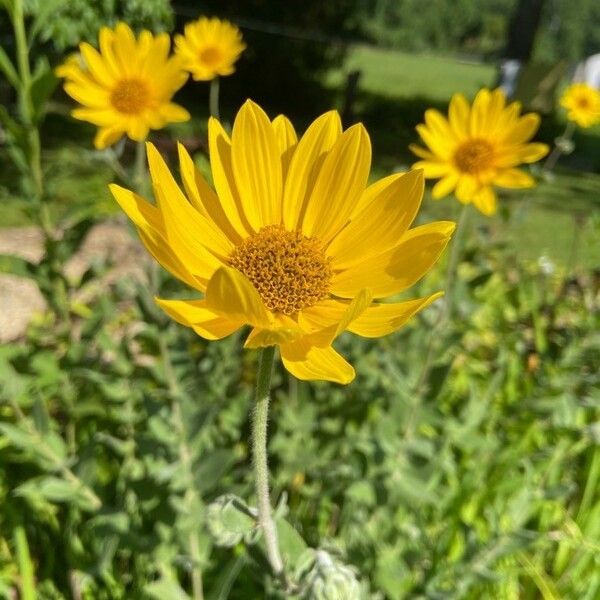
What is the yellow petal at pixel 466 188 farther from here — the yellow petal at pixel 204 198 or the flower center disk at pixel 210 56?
the flower center disk at pixel 210 56

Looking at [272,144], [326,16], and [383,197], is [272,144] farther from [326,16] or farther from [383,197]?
Result: [326,16]

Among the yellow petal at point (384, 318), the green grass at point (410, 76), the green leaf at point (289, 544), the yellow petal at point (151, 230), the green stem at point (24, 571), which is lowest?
the green grass at point (410, 76)

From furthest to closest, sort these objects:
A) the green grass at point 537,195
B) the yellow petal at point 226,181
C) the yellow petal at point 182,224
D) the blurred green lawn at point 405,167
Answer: the green grass at point 537,195 → the blurred green lawn at point 405,167 → the yellow petal at point 226,181 → the yellow petal at point 182,224

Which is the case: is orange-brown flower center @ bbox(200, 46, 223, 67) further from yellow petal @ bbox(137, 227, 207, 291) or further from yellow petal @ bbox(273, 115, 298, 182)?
yellow petal @ bbox(137, 227, 207, 291)

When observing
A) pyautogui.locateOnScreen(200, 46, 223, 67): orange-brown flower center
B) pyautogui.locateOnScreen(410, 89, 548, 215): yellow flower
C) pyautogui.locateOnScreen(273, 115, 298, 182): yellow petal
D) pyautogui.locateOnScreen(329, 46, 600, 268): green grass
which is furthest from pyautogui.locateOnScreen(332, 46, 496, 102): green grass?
pyautogui.locateOnScreen(273, 115, 298, 182): yellow petal

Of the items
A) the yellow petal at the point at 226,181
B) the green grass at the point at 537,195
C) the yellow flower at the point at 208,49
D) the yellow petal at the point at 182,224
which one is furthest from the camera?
the green grass at the point at 537,195

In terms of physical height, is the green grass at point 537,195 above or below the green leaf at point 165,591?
below

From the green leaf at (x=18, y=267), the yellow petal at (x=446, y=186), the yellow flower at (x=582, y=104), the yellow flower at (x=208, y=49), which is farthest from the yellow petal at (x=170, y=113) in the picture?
the yellow flower at (x=582, y=104)

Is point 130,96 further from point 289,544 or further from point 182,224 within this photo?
point 289,544
